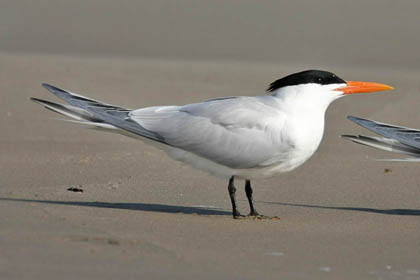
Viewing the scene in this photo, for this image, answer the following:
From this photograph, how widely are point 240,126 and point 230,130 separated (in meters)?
0.08

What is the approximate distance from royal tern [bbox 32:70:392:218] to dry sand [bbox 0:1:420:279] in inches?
14.5

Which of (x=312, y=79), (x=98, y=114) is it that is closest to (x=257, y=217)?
(x=312, y=79)

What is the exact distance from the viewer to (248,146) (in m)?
5.88

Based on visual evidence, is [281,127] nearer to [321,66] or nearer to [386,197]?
[386,197]

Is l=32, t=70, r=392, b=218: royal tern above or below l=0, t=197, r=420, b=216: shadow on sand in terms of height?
above

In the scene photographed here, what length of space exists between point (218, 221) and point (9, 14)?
469 inches

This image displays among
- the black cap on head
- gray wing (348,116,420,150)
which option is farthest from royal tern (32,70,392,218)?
gray wing (348,116,420,150)

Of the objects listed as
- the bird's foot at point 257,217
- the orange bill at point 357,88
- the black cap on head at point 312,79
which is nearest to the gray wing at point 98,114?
the bird's foot at point 257,217

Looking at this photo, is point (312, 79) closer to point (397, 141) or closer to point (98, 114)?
point (397, 141)

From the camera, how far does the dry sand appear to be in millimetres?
4430

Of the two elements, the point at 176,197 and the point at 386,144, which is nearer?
the point at 386,144

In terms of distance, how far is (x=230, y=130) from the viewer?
597cm

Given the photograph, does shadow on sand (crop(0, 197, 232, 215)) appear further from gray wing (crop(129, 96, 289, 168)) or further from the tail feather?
the tail feather

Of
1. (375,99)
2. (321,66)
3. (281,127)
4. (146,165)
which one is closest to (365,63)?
(321,66)
